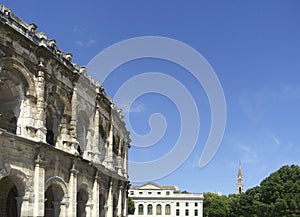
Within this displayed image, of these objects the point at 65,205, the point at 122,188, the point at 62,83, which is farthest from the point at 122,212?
the point at 62,83

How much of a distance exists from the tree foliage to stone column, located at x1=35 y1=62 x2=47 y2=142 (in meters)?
31.7

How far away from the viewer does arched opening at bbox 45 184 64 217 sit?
Result: 20.5m

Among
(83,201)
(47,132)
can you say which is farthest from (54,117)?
(83,201)

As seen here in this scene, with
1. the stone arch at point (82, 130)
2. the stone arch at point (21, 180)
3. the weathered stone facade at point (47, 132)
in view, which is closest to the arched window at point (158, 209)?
the weathered stone facade at point (47, 132)

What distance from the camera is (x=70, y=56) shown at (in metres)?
22.5

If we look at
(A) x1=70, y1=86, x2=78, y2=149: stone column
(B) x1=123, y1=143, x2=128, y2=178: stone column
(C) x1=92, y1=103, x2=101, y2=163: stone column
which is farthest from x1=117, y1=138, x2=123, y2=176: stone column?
(A) x1=70, y1=86, x2=78, y2=149: stone column

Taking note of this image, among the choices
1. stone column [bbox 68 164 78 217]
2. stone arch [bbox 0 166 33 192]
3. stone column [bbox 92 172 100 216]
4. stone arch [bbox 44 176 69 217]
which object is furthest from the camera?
stone column [bbox 92 172 100 216]

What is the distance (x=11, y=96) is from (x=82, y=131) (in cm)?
589

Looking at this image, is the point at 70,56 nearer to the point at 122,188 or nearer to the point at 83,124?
the point at 83,124

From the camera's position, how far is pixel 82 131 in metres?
24.4

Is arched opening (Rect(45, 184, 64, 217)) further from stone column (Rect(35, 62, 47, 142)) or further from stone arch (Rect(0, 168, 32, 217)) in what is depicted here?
stone column (Rect(35, 62, 47, 142))

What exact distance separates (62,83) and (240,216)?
40.2 meters

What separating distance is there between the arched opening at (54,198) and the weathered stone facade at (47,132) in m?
0.05

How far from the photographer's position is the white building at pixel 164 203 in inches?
3127
